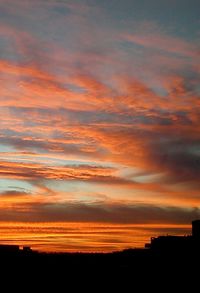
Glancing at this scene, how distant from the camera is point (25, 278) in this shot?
41750mm

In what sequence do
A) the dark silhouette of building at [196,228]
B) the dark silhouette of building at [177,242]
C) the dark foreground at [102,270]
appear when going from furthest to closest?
the dark silhouette of building at [196,228]
the dark silhouette of building at [177,242]
the dark foreground at [102,270]

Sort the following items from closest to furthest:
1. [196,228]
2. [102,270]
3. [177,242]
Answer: [102,270]
[177,242]
[196,228]

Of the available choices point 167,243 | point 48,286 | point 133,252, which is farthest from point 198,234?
point 48,286

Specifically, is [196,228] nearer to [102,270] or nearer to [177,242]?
[177,242]

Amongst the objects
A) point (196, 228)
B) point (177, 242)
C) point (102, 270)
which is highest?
point (196, 228)

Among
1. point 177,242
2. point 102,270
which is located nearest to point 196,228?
point 177,242

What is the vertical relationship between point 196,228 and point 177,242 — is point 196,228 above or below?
above

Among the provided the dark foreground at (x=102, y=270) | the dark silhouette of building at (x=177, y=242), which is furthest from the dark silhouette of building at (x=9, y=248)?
the dark silhouette of building at (x=177, y=242)

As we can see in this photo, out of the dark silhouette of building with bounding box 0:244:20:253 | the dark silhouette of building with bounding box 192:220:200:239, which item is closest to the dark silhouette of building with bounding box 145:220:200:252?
the dark silhouette of building with bounding box 192:220:200:239

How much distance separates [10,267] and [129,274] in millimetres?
10689

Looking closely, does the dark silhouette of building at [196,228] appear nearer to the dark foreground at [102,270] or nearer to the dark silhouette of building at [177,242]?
the dark silhouette of building at [177,242]

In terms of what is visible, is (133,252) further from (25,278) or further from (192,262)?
(25,278)

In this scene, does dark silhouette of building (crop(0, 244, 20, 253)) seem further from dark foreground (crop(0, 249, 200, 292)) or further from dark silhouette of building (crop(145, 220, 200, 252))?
dark silhouette of building (crop(145, 220, 200, 252))

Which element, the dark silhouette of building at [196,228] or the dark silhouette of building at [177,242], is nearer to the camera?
the dark silhouette of building at [177,242]
